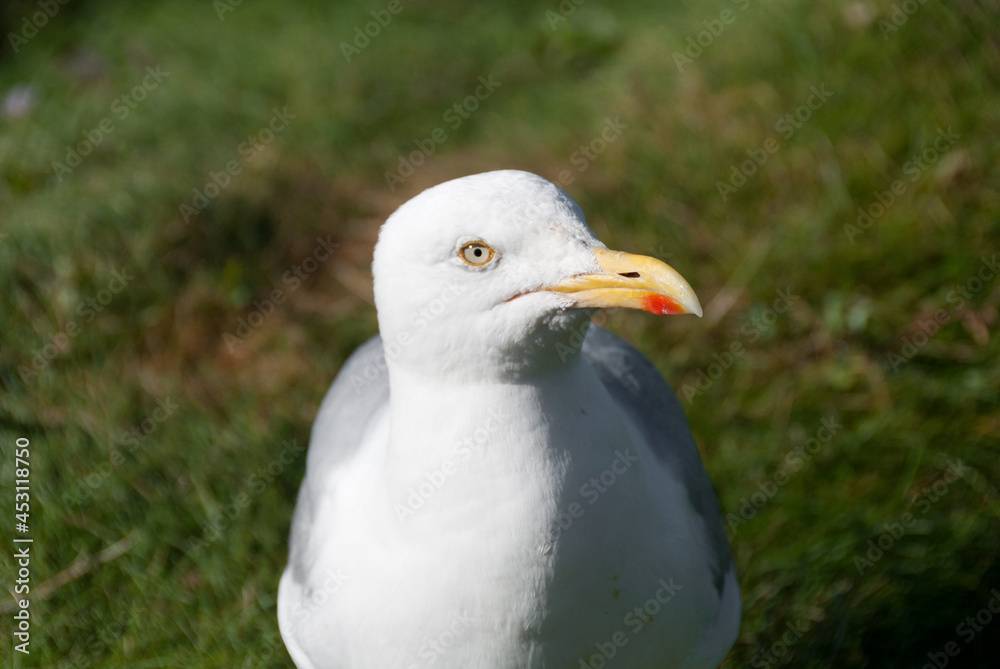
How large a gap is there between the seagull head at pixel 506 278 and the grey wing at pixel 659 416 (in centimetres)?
78

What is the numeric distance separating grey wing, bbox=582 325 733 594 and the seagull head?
779mm

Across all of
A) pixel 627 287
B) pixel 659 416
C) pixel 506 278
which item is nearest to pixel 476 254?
pixel 506 278

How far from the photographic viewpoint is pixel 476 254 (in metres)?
2.21

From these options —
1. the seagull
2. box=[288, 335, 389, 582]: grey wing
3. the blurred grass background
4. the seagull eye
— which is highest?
the seagull eye

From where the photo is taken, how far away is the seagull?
219 cm

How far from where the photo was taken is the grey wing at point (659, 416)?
2967 millimetres

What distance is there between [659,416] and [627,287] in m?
1.10

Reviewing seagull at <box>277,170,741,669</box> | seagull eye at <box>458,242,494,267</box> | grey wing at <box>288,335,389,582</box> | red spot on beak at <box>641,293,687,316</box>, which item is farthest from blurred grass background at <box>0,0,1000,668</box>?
seagull eye at <box>458,242,494,267</box>

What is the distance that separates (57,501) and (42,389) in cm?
62

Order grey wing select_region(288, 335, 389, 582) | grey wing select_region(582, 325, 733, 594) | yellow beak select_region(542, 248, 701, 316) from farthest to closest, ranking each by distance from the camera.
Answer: grey wing select_region(288, 335, 389, 582), grey wing select_region(582, 325, 733, 594), yellow beak select_region(542, 248, 701, 316)

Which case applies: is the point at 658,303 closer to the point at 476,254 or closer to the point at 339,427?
the point at 476,254

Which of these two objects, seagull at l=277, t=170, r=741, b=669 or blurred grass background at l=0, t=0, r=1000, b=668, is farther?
blurred grass background at l=0, t=0, r=1000, b=668

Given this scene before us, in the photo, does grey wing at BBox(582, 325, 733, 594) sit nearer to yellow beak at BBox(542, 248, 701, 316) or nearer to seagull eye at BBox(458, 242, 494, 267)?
yellow beak at BBox(542, 248, 701, 316)

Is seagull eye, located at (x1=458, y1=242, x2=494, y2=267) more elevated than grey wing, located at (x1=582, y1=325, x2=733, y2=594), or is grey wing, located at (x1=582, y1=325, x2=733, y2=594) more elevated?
seagull eye, located at (x1=458, y1=242, x2=494, y2=267)
